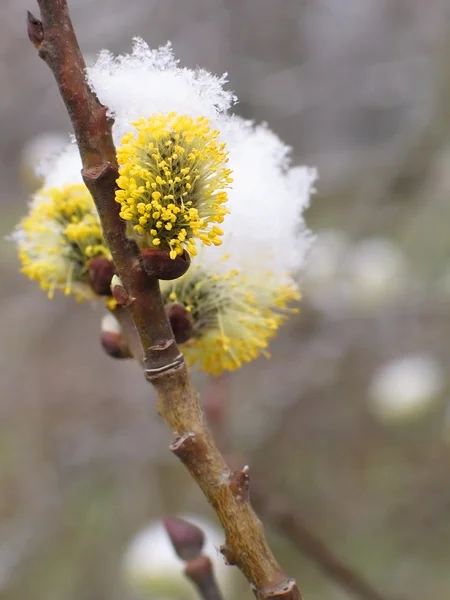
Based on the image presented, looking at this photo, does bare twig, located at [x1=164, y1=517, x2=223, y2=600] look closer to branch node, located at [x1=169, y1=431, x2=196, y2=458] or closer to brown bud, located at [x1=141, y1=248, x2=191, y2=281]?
branch node, located at [x1=169, y1=431, x2=196, y2=458]

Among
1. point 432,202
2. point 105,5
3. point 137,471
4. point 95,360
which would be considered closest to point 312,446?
point 137,471

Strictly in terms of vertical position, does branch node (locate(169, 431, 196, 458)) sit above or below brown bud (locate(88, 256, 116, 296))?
below

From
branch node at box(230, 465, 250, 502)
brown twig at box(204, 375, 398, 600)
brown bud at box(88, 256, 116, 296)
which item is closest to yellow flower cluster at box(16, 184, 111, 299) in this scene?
brown bud at box(88, 256, 116, 296)

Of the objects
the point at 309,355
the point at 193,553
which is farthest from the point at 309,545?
the point at 309,355

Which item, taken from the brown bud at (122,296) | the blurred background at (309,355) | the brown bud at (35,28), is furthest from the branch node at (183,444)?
the blurred background at (309,355)

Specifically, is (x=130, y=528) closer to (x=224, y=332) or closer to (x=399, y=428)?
(x=399, y=428)
